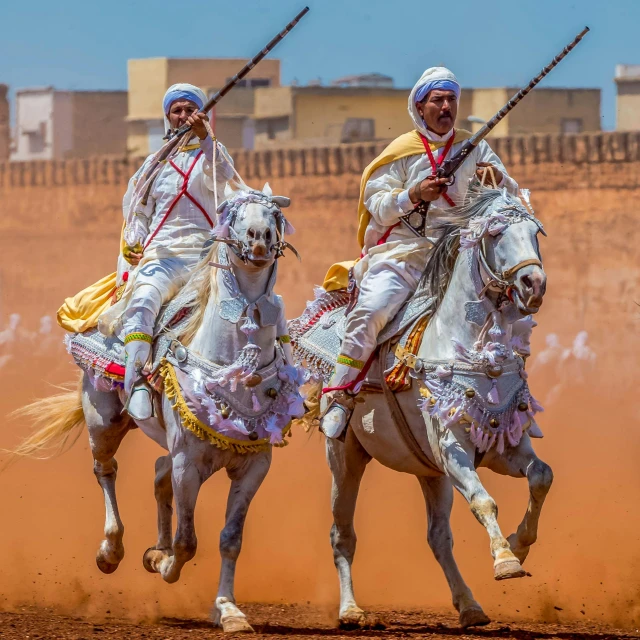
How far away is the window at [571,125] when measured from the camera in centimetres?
4369

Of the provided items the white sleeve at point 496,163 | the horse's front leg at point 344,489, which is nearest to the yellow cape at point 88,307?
the horse's front leg at point 344,489

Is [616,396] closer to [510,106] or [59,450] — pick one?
[59,450]

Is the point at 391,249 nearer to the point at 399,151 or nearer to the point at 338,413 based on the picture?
the point at 399,151

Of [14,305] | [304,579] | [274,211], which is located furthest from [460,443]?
[14,305]

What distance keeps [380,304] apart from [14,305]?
20006 millimetres

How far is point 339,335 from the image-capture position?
1170 centimetres

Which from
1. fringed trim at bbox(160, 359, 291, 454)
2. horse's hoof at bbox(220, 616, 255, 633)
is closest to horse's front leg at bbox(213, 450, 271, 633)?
horse's hoof at bbox(220, 616, 255, 633)

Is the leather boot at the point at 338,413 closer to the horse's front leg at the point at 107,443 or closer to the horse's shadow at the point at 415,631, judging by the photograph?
the horse's shadow at the point at 415,631

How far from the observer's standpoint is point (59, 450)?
13188 mm

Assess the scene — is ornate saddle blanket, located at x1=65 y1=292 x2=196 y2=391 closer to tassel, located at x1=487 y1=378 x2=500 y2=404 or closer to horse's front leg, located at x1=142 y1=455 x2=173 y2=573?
horse's front leg, located at x1=142 y1=455 x2=173 y2=573

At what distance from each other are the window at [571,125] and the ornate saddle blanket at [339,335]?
106 feet

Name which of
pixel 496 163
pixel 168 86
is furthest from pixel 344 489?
pixel 168 86

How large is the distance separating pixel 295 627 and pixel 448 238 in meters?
3.00

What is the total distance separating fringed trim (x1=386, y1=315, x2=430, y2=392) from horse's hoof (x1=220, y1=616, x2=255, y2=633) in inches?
66.7
